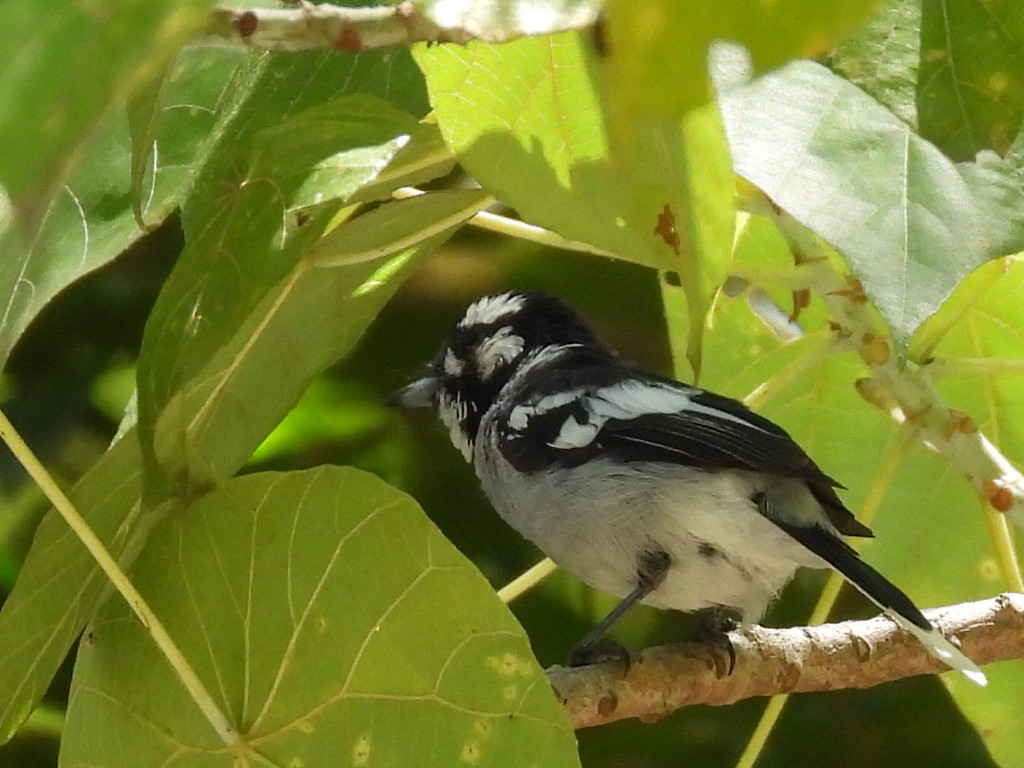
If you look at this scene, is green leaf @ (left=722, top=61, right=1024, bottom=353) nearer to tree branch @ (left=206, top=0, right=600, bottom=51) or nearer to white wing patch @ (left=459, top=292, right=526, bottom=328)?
tree branch @ (left=206, top=0, right=600, bottom=51)

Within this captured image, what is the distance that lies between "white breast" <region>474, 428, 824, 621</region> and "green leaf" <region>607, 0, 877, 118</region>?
1110 millimetres

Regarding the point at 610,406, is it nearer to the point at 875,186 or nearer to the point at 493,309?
the point at 493,309

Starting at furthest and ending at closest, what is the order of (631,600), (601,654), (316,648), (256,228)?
(631,600), (601,654), (316,648), (256,228)

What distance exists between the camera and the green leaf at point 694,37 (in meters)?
0.40

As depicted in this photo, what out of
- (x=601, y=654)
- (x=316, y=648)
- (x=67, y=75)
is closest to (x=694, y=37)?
(x=67, y=75)

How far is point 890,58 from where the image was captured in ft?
2.94

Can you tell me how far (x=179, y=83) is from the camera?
129 centimetres

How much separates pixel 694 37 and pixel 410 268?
807 mm

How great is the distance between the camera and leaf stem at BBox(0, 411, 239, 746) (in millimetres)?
1009

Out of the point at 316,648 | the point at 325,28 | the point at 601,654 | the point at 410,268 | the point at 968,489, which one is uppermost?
the point at 325,28

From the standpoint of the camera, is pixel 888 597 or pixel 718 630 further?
pixel 718 630

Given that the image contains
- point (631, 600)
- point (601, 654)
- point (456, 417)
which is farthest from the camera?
point (456, 417)

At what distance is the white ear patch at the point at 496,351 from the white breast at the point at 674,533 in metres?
0.39

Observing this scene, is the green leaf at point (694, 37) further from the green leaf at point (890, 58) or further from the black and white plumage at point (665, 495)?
the black and white plumage at point (665, 495)
